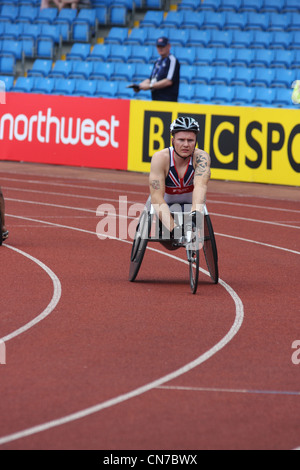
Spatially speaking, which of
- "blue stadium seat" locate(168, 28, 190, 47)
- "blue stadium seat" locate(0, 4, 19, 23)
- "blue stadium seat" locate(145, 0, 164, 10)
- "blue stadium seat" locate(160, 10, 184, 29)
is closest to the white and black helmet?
"blue stadium seat" locate(168, 28, 190, 47)

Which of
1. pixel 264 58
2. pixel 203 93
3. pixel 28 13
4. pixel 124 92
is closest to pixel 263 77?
pixel 264 58

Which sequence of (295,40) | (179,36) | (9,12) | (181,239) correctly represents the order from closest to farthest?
(181,239) < (295,40) < (179,36) < (9,12)

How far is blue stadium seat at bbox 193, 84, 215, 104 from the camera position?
855 inches

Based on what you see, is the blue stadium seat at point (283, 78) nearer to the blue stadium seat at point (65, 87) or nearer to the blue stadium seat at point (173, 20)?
the blue stadium seat at point (173, 20)

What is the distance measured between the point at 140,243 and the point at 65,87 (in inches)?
603

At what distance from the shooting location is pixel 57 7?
27.6m

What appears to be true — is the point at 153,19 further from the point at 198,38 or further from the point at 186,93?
the point at 186,93

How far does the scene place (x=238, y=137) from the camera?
1823 cm

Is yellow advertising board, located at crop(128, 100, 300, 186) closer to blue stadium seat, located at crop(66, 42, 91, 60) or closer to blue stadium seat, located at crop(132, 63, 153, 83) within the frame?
blue stadium seat, located at crop(132, 63, 153, 83)

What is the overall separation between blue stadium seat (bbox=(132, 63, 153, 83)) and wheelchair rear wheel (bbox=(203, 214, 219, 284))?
48.9 ft

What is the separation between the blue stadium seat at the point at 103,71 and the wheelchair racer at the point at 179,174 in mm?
15294

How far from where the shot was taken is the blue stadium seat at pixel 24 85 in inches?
948

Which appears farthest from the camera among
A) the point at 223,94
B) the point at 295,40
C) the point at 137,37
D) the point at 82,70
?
the point at 137,37

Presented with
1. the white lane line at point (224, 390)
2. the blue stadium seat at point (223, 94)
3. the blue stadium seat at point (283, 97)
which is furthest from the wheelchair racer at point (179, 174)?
the blue stadium seat at point (223, 94)
